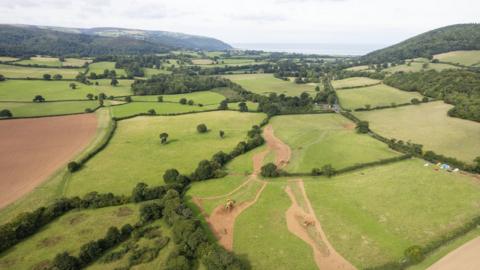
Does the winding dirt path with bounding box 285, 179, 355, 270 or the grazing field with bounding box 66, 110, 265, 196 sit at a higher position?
the grazing field with bounding box 66, 110, 265, 196

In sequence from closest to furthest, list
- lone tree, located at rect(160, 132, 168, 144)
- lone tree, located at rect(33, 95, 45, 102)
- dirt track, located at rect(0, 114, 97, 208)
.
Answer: dirt track, located at rect(0, 114, 97, 208)
lone tree, located at rect(160, 132, 168, 144)
lone tree, located at rect(33, 95, 45, 102)

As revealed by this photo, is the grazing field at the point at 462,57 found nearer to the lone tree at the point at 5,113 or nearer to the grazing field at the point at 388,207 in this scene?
the grazing field at the point at 388,207

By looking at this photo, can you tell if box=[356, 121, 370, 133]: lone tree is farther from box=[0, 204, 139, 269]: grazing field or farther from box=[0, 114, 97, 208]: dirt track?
box=[0, 114, 97, 208]: dirt track

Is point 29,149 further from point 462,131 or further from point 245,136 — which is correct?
point 462,131

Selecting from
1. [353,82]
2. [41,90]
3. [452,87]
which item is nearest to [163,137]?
[41,90]

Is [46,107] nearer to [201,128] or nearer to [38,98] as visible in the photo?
[38,98]

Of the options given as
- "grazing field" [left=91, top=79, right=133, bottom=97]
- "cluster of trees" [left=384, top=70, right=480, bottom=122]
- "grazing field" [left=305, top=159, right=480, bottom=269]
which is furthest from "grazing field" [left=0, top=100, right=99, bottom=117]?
"cluster of trees" [left=384, top=70, right=480, bottom=122]
